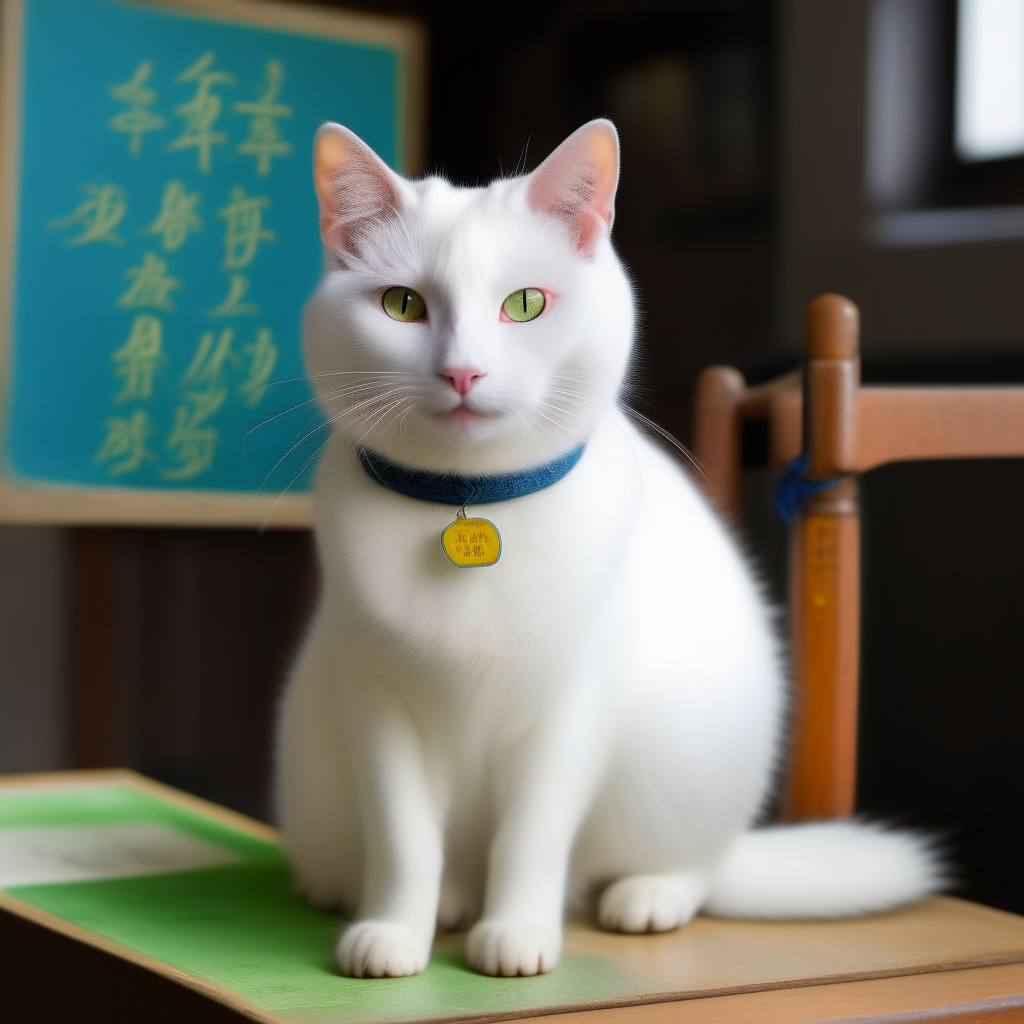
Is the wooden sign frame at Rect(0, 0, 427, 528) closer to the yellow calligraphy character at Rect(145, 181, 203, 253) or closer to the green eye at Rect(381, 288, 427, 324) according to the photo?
the yellow calligraphy character at Rect(145, 181, 203, 253)

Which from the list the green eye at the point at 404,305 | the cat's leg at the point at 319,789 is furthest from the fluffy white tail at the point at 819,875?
the green eye at the point at 404,305

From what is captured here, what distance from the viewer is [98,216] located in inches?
73.6

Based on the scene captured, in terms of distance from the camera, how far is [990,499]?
1.51 meters

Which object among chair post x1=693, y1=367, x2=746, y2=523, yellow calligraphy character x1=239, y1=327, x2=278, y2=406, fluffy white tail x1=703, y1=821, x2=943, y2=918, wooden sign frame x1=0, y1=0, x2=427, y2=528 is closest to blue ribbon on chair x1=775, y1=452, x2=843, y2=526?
chair post x1=693, y1=367, x2=746, y2=523

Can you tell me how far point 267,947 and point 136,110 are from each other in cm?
135

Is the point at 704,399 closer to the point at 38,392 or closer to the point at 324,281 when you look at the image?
the point at 324,281

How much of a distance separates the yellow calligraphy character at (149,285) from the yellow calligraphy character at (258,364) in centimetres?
14

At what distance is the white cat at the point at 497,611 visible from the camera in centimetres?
84

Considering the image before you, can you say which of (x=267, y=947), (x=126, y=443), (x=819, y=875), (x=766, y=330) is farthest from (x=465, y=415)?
(x=126, y=443)

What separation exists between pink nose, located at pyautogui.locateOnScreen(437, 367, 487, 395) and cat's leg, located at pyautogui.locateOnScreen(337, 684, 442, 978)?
9.1 inches

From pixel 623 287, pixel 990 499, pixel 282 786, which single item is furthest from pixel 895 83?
pixel 282 786

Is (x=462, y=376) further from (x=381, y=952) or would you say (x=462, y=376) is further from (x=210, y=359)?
(x=210, y=359)

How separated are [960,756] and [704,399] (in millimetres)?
518

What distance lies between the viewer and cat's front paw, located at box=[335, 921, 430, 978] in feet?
2.80
